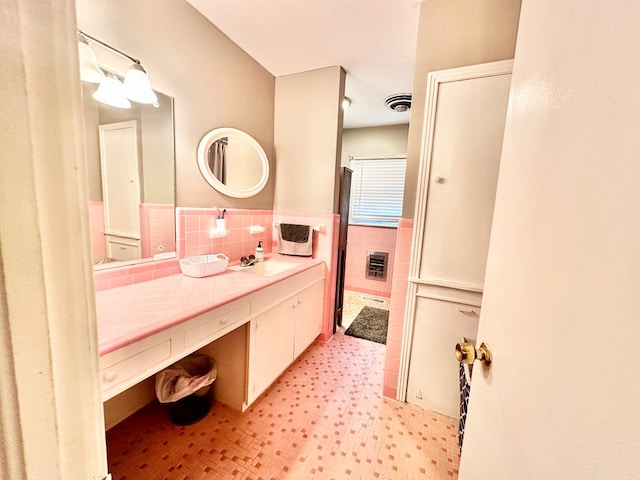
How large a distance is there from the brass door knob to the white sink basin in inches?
54.5

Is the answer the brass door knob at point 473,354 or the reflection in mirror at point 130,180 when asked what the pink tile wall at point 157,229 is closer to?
the reflection in mirror at point 130,180

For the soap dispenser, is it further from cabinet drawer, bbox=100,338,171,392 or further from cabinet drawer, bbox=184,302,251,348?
cabinet drawer, bbox=100,338,171,392

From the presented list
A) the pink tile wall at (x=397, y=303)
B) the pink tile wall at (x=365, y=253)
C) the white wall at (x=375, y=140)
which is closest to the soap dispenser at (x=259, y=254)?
the pink tile wall at (x=397, y=303)

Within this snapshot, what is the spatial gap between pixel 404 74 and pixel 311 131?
3.10ft

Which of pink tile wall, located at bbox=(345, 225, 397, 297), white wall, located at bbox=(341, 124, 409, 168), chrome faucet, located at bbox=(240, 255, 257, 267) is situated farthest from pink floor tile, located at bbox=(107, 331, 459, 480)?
white wall, located at bbox=(341, 124, 409, 168)

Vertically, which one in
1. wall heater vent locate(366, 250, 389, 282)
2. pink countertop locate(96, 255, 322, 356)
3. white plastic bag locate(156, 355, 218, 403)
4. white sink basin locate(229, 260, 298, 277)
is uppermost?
pink countertop locate(96, 255, 322, 356)

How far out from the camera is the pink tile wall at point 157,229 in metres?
1.42

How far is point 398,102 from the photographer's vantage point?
2.57 m

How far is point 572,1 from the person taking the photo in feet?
1.34

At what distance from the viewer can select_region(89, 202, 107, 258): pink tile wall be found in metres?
1.20

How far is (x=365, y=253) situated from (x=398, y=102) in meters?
1.99

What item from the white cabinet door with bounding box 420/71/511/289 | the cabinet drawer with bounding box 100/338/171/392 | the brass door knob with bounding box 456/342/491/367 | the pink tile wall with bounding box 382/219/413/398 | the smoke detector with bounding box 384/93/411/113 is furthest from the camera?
the smoke detector with bounding box 384/93/411/113

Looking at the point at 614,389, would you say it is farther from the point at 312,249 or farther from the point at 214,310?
the point at 312,249

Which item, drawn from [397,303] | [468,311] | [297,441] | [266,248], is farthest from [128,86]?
[468,311]
